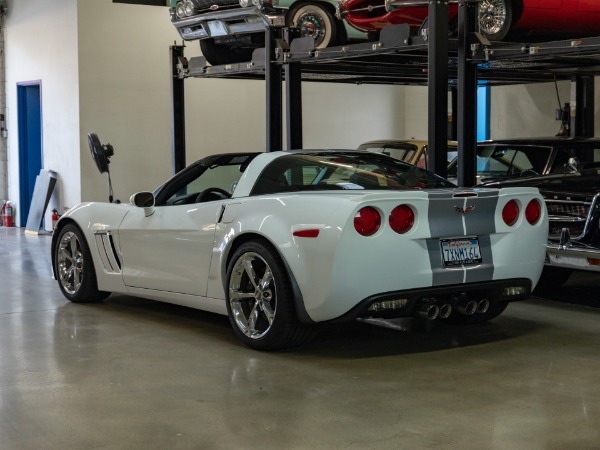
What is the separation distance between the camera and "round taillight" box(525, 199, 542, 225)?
20.9 ft

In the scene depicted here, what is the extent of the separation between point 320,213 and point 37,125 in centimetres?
1264

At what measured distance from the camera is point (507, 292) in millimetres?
6293

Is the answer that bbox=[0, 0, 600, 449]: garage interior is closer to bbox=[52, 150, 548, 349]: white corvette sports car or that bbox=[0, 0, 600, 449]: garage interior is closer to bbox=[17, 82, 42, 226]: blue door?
bbox=[52, 150, 548, 349]: white corvette sports car

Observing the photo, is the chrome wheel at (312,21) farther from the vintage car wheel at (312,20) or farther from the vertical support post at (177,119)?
the vertical support post at (177,119)

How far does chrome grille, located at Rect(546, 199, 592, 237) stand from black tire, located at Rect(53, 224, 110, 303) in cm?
357

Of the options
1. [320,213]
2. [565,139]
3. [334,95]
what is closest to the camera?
[320,213]

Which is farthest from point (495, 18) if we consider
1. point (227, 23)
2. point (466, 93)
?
point (227, 23)

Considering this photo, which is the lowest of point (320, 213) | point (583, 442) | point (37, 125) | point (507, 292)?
point (583, 442)

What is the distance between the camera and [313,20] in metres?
10.2

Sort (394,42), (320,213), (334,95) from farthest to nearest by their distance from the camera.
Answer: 1. (334,95)
2. (394,42)
3. (320,213)

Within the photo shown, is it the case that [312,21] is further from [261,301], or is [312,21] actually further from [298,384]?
[298,384]

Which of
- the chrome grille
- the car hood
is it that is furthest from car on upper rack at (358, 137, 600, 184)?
the chrome grille

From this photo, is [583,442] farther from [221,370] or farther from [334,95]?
[334,95]

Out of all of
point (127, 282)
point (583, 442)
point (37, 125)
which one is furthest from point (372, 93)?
point (583, 442)
